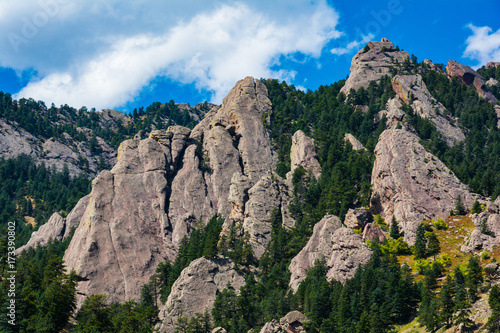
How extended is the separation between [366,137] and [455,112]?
134ft

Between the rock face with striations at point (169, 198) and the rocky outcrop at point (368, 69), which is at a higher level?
the rocky outcrop at point (368, 69)

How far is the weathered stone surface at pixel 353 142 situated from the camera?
470 ft

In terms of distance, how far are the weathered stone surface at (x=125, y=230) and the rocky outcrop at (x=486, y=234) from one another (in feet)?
228

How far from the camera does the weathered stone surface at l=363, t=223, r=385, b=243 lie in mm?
104938

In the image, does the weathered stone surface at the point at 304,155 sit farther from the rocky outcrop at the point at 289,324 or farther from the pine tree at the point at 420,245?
the rocky outcrop at the point at 289,324

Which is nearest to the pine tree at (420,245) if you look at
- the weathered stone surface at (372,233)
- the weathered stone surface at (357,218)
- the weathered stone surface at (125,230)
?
the weathered stone surface at (372,233)

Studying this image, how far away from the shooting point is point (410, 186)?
11425 cm

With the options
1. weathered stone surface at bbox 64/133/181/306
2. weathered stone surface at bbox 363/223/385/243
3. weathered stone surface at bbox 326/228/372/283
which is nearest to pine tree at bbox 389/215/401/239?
weathered stone surface at bbox 363/223/385/243

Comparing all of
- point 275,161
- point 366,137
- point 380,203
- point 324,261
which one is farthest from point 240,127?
point 324,261

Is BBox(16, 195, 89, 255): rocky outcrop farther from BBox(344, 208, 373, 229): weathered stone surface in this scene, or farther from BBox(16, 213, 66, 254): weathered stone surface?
BBox(344, 208, 373, 229): weathered stone surface

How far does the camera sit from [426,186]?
113750mm

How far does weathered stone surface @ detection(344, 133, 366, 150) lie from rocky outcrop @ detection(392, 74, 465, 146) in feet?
83.3

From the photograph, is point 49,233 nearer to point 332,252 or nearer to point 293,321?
point 332,252

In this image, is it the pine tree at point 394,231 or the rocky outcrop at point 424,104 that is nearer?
the pine tree at point 394,231
